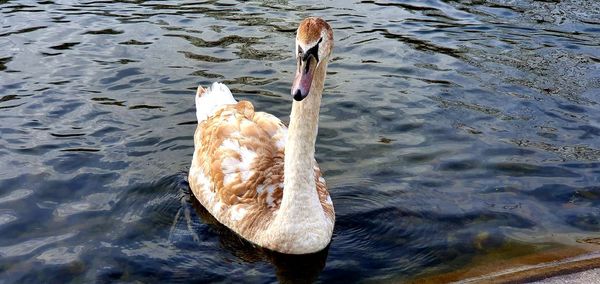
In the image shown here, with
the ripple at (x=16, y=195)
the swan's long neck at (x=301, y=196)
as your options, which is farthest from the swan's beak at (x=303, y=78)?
the ripple at (x=16, y=195)

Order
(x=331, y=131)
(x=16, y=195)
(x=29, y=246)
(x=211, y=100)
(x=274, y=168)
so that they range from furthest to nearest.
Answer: (x=331, y=131) → (x=211, y=100) → (x=16, y=195) → (x=274, y=168) → (x=29, y=246)

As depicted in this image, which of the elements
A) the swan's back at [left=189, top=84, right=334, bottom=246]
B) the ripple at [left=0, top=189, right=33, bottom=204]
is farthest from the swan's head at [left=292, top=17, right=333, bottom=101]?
the ripple at [left=0, top=189, right=33, bottom=204]

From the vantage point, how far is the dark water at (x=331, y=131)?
6.74 m

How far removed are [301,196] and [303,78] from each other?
124 cm

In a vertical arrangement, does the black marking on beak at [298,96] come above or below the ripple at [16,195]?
above

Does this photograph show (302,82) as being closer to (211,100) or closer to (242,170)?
(242,170)

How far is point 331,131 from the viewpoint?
9.38 m

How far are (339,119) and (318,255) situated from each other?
132 inches

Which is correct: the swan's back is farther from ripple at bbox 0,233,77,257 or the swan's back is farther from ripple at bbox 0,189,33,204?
ripple at bbox 0,189,33,204

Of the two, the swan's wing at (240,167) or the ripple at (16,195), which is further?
the ripple at (16,195)

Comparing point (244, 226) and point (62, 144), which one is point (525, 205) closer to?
point (244, 226)

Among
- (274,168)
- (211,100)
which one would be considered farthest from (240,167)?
(211,100)

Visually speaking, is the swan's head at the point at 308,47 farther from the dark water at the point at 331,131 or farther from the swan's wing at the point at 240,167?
the dark water at the point at 331,131

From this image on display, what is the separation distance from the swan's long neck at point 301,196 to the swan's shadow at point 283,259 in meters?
0.12
